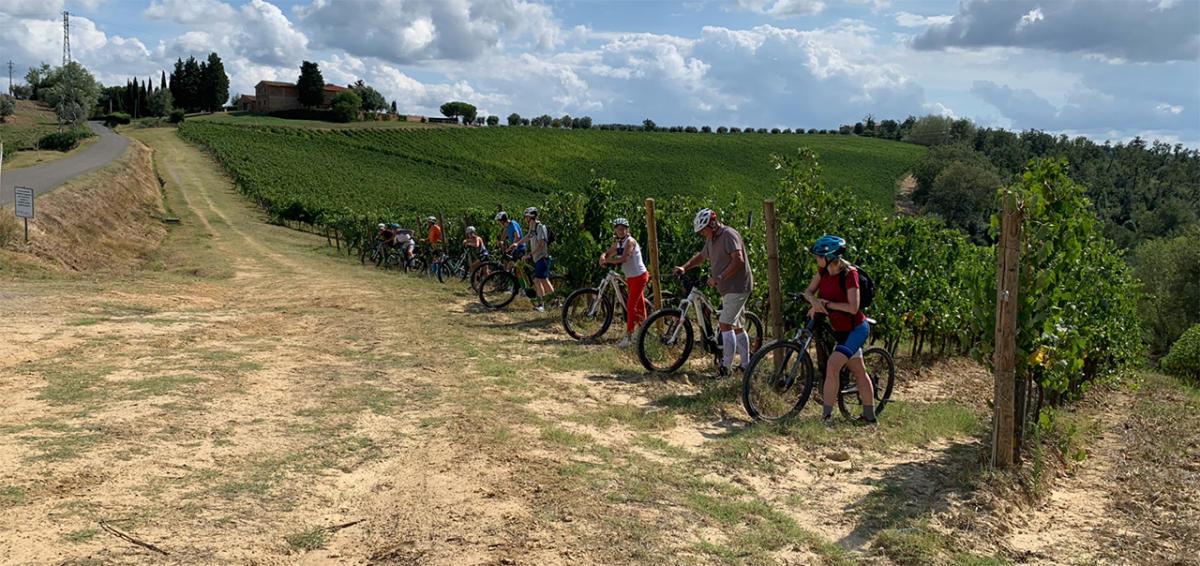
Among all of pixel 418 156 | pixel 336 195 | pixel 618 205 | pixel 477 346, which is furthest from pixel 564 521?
pixel 418 156

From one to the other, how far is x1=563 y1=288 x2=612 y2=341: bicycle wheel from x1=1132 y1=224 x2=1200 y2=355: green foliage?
27.7 meters

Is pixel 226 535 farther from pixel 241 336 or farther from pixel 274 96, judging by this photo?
pixel 274 96

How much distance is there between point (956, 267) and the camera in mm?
12680

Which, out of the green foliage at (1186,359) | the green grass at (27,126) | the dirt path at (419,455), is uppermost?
the green grass at (27,126)

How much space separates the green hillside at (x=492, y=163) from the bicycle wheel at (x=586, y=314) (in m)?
38.1

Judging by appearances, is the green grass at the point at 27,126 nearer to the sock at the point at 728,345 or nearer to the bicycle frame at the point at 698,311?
the bicycle frame at the point at 698,311

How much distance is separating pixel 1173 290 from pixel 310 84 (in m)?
95.4

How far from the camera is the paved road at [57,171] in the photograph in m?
27.2

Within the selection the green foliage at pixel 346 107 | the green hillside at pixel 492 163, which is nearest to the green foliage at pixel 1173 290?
the green hillside at pixel 492 163

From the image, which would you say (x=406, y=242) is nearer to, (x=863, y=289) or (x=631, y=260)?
(x=631, y=260)

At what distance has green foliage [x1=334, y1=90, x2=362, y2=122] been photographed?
313ft

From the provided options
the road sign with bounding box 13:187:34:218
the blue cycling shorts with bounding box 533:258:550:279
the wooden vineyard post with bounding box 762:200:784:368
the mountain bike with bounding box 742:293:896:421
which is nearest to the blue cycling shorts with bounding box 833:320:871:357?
the mountain bike with bounding box 742:293:896:421

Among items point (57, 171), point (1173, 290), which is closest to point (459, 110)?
point (57, 171)

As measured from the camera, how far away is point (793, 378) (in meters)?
7.25
